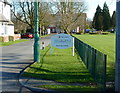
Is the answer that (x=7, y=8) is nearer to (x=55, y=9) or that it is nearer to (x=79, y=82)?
(x=55, y=9)

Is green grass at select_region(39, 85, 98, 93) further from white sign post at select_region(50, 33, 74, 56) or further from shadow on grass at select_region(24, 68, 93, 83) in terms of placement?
white sign post at select_region(50, 33, 74, 56)

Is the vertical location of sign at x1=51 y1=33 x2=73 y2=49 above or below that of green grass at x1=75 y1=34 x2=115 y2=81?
above

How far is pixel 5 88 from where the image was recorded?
26.1ft

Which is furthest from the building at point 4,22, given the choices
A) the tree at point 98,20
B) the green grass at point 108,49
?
the tree at point 98,20

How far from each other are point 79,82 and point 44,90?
5.08ft

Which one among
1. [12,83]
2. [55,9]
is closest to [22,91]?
[12,83]

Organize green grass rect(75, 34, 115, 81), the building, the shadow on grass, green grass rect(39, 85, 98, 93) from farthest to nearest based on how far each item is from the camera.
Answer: the building → green grass rect(75, 34, 115, 81) → the shadow on grass → green grass rect(39, 85, 98, 93)

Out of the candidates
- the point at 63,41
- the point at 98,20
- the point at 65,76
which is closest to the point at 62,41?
the point at 63,41

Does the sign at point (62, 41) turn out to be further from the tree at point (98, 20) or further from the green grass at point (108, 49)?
the tree at point (98, 20)

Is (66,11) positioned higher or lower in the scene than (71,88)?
higher

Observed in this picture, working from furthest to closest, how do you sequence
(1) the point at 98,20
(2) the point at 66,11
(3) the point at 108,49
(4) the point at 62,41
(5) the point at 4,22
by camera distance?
1. (1) the point at 98,20
2. (2) the point at 66,11
3. (5) the point at 4,22
4. (3) the point at 108,49
5. (4) the point at 62,41

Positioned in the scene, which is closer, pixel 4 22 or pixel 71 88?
pixel 71 88

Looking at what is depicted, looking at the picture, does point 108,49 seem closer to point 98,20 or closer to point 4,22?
point 4,22

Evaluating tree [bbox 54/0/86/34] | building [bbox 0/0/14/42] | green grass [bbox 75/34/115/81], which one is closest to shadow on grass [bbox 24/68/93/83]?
green grass [bbox 75/34/115/81]
